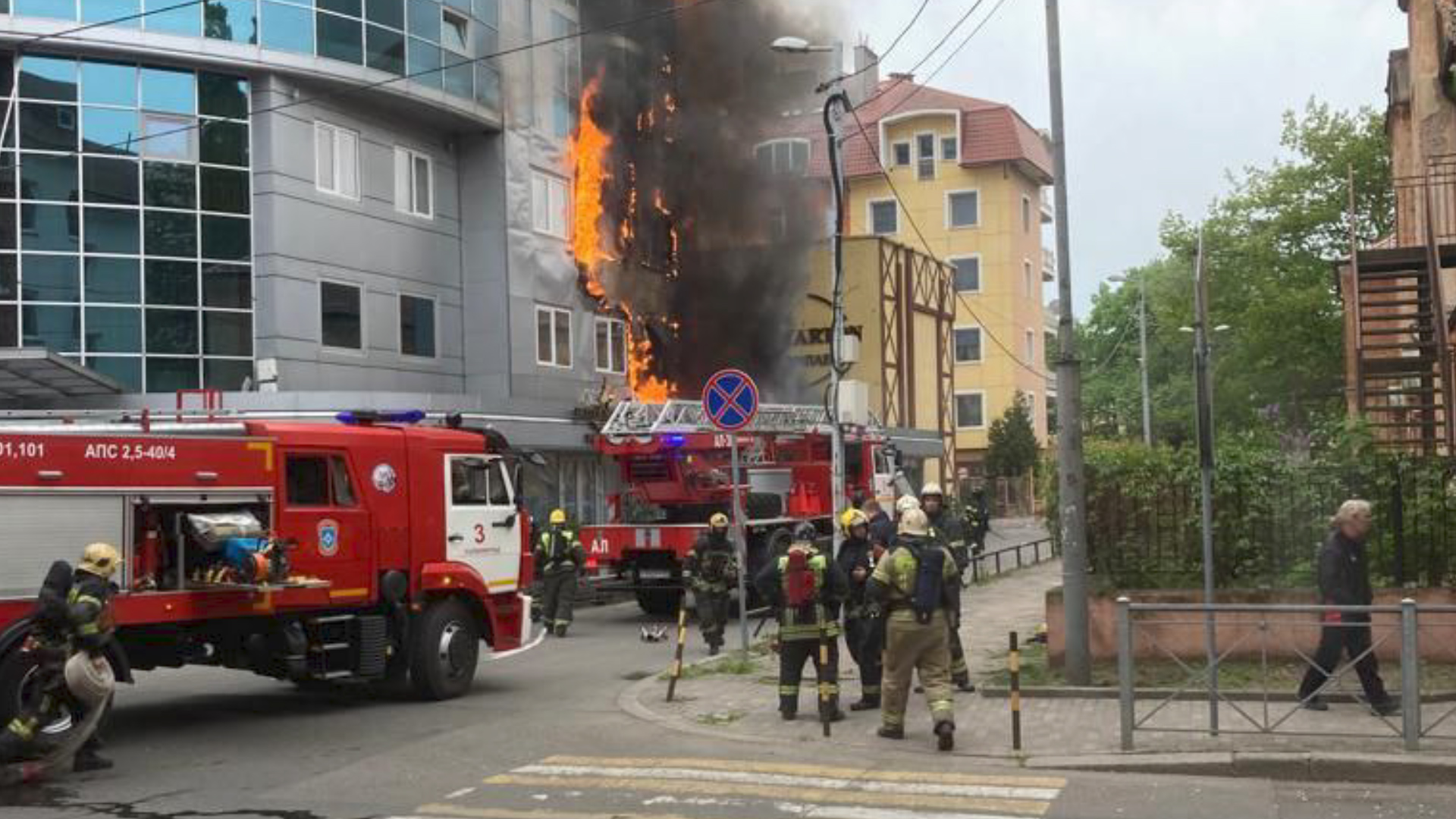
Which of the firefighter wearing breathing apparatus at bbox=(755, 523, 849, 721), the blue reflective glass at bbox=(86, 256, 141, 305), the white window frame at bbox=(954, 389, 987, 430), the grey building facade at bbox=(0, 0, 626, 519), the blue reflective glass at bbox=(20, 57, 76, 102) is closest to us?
the firefighter wearing breathing apparatus at bbox=(755, 523, 849, 721)

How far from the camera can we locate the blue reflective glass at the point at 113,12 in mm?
23000

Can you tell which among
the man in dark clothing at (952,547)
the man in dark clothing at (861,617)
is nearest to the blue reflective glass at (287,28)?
the man in dark clothing at (952,547)

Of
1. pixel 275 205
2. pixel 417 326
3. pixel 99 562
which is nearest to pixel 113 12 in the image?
pixel 275 205

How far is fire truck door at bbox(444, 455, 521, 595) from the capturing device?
11.5 m

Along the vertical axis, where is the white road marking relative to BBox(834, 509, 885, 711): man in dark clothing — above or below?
below

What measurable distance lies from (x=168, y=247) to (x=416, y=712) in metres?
16.5

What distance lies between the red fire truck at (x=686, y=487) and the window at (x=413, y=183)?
11055 millimetres

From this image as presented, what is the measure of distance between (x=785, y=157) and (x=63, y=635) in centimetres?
2465

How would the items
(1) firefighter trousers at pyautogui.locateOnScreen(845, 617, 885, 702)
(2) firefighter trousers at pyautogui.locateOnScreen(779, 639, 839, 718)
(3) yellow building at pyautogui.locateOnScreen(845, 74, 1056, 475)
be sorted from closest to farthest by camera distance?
(2) firefighter trousers at pyautogui.locateOnScreen(779, 639, 839, 718)
(1) firefighter trousers at pyautogui.locateOnScreen(845, 617, 885, 702)
(3) yellow building at pyautogui.locateOnScreen(845, 74, 1056, 475)

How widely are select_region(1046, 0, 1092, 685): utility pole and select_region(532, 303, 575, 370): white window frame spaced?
20.0 meters

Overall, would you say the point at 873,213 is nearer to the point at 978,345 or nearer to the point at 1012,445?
the point at 978,345

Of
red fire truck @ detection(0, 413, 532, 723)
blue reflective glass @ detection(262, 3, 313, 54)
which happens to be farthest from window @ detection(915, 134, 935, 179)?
red fire truck @ detection(0, 413, 532, 723)

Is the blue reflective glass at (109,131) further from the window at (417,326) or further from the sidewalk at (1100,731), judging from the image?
the sidewalk at (1100,731)

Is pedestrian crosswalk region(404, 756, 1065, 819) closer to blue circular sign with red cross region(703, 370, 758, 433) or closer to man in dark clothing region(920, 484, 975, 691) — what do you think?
man in dark clothing region(920, 484, 975, 691)
